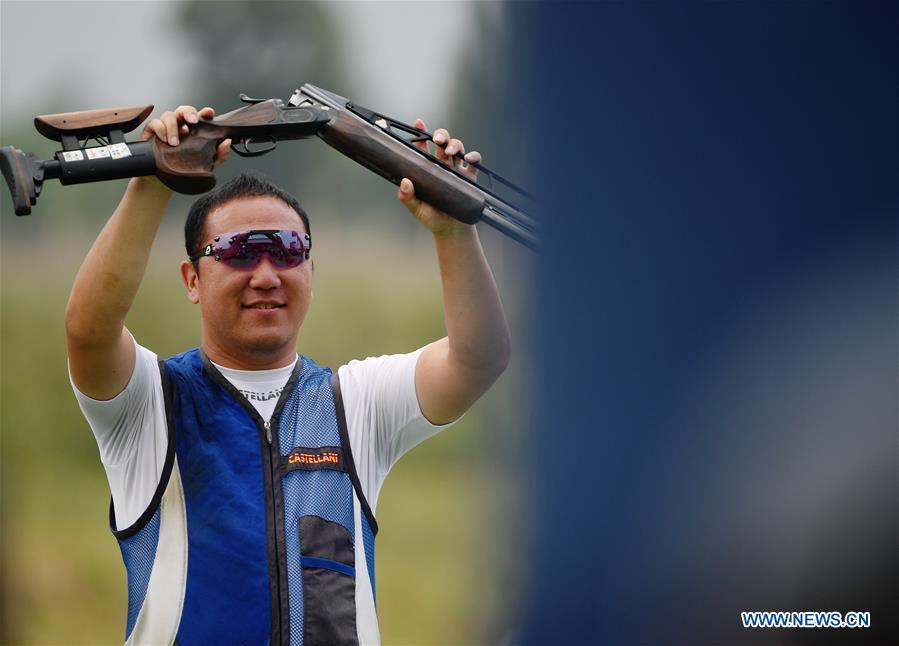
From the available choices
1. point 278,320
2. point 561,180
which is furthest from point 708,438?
point 278,320

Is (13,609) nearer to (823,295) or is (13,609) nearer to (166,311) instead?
(166,311)

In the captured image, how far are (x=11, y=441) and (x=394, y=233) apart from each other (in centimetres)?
150

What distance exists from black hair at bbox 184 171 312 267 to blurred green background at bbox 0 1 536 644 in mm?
920

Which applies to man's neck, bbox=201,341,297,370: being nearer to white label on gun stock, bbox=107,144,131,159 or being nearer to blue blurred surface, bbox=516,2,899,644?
white label on gun stock, bbox=107,144,131,159

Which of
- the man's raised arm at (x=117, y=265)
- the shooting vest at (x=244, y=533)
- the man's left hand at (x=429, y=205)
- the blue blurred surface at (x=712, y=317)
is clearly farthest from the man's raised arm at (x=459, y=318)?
the blue blurred surface at (x=712, y=317)

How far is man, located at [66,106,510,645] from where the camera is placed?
202 centimetres

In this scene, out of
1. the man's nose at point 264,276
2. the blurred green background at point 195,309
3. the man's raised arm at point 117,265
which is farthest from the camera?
the blurred green background at point 195,309

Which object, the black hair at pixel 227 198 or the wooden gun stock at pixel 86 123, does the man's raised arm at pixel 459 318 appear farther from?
the wooden gun stock at pixel 86 123

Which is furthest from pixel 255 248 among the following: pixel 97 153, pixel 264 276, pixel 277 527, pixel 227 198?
pixel 277 527

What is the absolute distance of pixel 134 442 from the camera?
2.13 metres

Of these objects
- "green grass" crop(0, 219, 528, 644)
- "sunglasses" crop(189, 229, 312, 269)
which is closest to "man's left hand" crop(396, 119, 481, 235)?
"sunglasses" crop(189, 229, 312, 269)

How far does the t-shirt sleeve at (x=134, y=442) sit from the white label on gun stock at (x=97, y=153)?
17.2 inches

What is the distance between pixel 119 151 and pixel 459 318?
2.41 ft

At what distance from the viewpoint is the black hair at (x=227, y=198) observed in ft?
7.50
